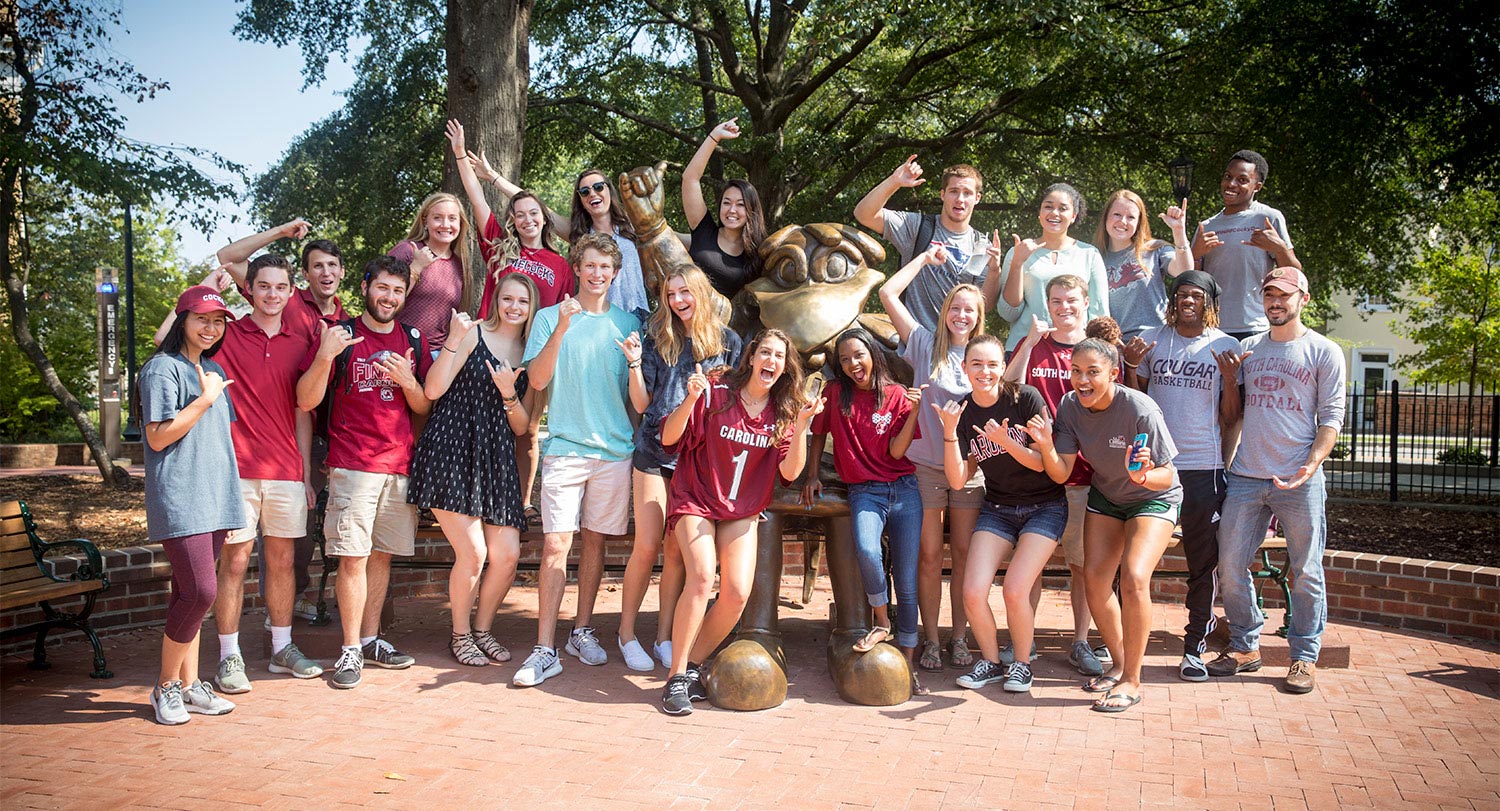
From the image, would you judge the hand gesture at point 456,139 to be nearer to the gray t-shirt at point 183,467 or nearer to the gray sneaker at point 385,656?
the gray t-shirt at point 183,467

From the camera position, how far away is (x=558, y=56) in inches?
522

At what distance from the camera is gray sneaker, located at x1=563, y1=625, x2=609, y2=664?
5.44 metres

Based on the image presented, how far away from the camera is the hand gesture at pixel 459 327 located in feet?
17.0

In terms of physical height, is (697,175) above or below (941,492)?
above

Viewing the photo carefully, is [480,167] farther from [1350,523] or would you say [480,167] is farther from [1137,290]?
[1350,523]

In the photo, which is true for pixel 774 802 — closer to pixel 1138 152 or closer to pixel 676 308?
pixel 676 308

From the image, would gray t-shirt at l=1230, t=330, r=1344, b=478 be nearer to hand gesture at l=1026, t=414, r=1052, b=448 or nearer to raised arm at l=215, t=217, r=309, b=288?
hand gesture at l=1026, t=414, r=1052, b=448

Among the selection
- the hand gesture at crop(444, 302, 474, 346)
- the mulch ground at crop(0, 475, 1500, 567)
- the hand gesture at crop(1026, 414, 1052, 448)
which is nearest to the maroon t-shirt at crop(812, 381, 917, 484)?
the hand gesture at crop(1026, 414, 1052, 448)

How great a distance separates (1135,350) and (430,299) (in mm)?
3643

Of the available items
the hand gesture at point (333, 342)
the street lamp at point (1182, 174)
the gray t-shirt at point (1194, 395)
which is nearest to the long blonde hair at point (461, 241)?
the hand gesture at point (333, 342)

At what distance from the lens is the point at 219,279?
5.20m

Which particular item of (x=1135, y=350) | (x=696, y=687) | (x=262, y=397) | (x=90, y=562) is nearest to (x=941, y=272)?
(x=1135, y=350)

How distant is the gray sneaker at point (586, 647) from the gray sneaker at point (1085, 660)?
2383 mm

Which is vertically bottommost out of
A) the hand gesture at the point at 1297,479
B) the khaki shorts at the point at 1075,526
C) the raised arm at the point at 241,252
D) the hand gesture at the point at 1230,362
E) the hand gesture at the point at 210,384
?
the khaki shorts at the point at 1075,526
